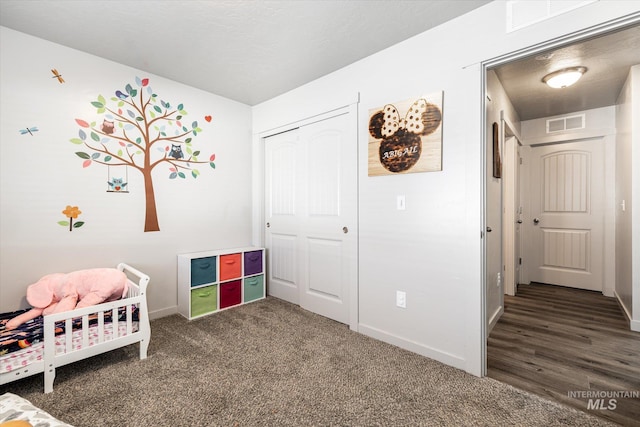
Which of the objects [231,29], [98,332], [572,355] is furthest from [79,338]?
[572,355]

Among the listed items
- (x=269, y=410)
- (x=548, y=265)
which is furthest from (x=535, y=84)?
(x=269, y=410)

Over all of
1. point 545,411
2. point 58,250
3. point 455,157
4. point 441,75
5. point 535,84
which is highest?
point 535,84

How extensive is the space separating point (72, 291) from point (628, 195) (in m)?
5.02

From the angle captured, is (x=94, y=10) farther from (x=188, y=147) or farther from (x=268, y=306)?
(x=268, y=306)

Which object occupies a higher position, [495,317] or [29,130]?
[29,130]

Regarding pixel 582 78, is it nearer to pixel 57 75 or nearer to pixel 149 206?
pixel 149 206

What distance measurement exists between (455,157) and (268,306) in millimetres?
2397

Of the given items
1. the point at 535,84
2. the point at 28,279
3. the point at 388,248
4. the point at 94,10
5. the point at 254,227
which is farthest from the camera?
the point at 254,227

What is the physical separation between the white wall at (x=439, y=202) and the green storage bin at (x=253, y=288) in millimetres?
1391

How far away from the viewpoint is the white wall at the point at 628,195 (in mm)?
2576

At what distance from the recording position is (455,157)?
196 centimetres

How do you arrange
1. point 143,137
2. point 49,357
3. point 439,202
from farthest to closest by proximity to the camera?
point 143,137 < point 439,202 < point 49,357

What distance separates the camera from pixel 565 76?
8.60 ft

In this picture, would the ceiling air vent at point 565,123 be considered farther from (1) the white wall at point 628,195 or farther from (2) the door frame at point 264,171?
(2) the door frame at point 264,171
